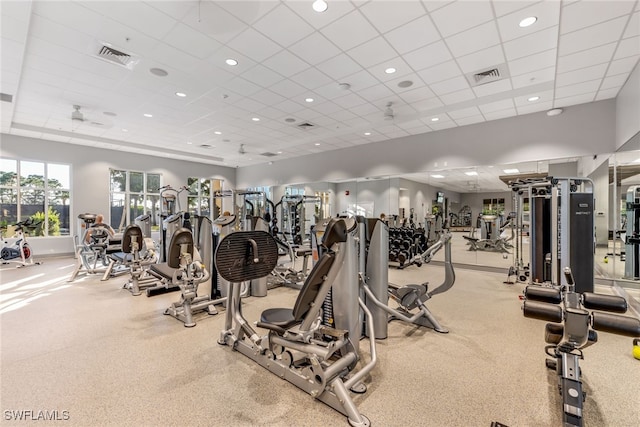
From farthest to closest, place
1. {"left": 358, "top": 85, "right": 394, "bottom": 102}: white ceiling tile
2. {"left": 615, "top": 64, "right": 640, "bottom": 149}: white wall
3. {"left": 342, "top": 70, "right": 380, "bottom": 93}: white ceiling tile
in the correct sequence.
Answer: {"left": 358, "top": 85, "right": 394, "bottom": 102}: white ceiling tile
{"left": 342, "top": 70, "right": 380, "bottom": 93}: white ceiling tile
{"left": 615, "top": 64, "right": 640, "bottom": 149}: white wall

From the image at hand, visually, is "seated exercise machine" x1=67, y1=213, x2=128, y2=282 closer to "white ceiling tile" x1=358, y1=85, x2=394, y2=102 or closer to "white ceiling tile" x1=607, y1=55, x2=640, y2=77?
"white ceiling tile" x1=358, y1=85, x2=394, y2=102

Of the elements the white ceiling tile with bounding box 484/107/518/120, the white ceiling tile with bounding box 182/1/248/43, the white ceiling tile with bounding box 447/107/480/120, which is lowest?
the white ceiling tile with bounding box 484/107/518/120

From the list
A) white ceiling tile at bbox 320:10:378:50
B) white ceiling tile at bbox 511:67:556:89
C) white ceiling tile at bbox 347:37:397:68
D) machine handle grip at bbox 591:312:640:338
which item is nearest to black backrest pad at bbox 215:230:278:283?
machine handle grip at bbox 591:312:640:338

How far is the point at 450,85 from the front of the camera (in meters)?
4.76

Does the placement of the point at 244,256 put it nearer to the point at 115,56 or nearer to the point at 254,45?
the point at 254,45

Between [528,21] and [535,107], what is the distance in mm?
3136

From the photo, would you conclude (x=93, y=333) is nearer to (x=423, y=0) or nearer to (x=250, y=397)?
(x=250, y=397)

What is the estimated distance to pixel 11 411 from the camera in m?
1.88

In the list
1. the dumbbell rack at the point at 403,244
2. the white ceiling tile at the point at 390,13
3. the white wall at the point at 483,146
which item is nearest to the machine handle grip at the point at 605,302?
the white ceiling tile at the point at 390,13

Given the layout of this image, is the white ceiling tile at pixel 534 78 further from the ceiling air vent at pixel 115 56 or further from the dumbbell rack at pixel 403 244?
the ceiling air vent at pixel 115 56

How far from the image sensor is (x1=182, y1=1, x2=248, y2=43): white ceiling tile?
2988mm

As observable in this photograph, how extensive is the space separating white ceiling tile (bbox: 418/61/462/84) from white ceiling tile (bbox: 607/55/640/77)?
6.54ft

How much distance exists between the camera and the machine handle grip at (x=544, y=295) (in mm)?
1779

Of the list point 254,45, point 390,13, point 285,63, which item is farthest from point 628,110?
point 254,45
